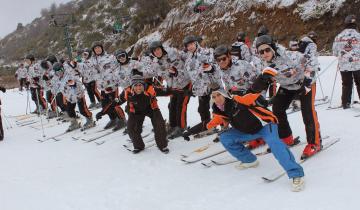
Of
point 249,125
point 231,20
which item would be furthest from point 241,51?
point 231,20

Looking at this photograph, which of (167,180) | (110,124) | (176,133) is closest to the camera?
(167,180)

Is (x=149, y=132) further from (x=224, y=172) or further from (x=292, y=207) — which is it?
(x=292, y=207)

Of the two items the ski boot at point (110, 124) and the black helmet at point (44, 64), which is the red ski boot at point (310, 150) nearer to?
the ski boot at point (110, 124)

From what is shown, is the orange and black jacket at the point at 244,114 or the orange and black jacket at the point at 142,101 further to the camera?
the orange and black jacket at the point at 142,101

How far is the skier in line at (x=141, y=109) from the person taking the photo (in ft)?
23.6

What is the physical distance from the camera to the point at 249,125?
513 cm

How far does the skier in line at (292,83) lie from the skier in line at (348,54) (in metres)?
3.04

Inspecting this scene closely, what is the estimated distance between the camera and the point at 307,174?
5.15 metres

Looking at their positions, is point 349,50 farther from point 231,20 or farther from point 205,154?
point 231,20

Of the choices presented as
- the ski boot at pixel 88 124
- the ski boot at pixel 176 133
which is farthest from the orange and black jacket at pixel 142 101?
the ski boot at pixel 88 124

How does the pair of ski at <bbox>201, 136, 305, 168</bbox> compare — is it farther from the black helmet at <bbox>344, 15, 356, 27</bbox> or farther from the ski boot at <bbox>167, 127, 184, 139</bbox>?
the black helmet at <bbox>344, 15, 356, 27</bbox>

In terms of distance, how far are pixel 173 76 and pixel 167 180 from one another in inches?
96.9

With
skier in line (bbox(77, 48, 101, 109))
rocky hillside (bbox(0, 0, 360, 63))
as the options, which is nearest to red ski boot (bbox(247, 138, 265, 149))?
skier in line (bbox(77, 48, 101, 109))

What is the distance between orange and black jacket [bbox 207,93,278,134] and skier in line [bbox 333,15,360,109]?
155 inches
